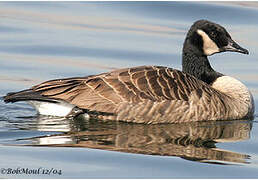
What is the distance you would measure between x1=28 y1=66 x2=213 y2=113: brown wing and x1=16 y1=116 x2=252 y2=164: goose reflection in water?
35 cm

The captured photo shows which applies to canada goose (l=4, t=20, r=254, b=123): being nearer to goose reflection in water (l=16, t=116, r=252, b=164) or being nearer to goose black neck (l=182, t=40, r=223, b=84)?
goose reflection in water (l=16, t=116, r=252, b=164)

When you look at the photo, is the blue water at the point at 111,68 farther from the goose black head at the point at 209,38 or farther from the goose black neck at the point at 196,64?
the goose black head at the point at 209,38

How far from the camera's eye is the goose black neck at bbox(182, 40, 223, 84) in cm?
1343

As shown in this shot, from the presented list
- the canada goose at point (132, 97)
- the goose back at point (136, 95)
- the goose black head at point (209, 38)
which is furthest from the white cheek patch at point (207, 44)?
the goose back at point (136, 95)

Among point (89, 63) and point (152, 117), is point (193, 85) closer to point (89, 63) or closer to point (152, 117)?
point (152, 117)

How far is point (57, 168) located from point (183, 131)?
9.71 feet

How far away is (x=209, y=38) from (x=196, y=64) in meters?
0.51

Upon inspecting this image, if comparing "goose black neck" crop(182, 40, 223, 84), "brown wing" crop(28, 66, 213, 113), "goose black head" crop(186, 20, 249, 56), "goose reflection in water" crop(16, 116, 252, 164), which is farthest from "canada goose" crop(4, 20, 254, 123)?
"goose black head" crop(186, 20, 249, 56)

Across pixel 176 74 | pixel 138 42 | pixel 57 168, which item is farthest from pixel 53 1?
pixel 57 168

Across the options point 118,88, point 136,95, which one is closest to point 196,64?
point 136,95

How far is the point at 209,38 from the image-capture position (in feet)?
43.7

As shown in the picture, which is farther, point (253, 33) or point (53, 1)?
point (53, 1)

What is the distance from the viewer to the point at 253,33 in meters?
18.7

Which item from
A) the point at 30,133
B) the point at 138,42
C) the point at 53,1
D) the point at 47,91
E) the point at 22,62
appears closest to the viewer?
the point at 30,133
